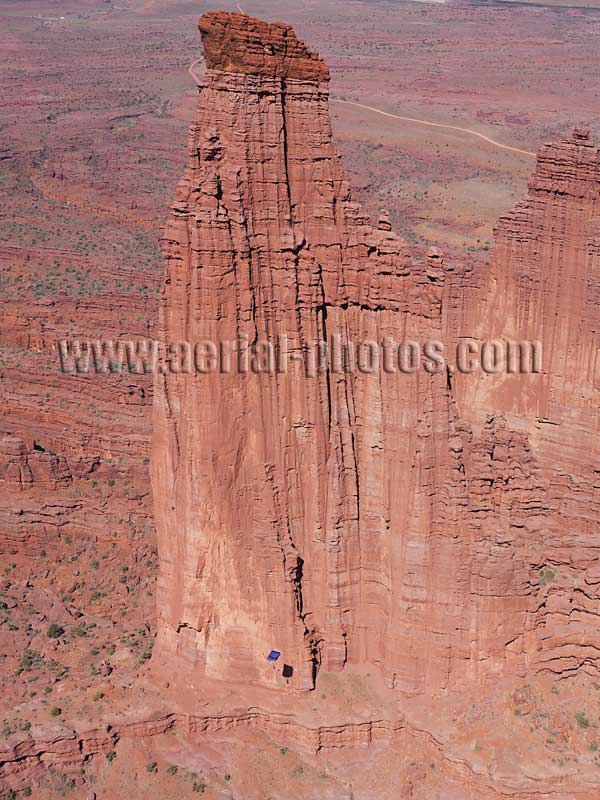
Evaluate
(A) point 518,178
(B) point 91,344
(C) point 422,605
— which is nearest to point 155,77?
(A) point 518,178

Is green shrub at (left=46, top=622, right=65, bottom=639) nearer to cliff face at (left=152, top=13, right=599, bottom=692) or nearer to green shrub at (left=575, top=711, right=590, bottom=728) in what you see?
cliff face at (left=152, top=13, right=599, bottom=692)

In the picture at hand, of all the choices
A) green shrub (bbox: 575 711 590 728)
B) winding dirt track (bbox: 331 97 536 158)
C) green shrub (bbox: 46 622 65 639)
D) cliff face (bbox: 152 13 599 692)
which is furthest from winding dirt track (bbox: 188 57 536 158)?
green shrub (bbox: 575 711 590 728)

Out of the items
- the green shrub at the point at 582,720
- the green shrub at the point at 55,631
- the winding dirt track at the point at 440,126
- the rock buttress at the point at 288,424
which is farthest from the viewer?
the winding dirt track at the point at 440,126

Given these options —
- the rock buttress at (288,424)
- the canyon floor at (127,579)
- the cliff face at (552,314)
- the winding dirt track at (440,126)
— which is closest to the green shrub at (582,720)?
the canyon floor at (127,579)

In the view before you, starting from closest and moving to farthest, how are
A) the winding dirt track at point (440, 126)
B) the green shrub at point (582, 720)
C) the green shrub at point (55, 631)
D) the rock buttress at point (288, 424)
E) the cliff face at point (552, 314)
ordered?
1. the rock buttress at point (288, 424)
2. the green shrub at point (582, 720)
3. the green shrub at point (55, 631)
4. the cliff face at point (552, 314)
5. the winding dirt track at point (440, 126)

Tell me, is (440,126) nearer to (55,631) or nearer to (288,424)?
(55,631)

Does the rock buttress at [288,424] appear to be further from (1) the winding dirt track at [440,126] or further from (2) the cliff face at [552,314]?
(1) the winding dirt track at [440,126]

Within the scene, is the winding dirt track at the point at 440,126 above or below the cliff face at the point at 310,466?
below

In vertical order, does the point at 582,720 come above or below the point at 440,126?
above

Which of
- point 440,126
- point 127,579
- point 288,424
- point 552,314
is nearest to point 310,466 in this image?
point 288,424

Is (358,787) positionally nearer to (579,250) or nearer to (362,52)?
(579,250)
